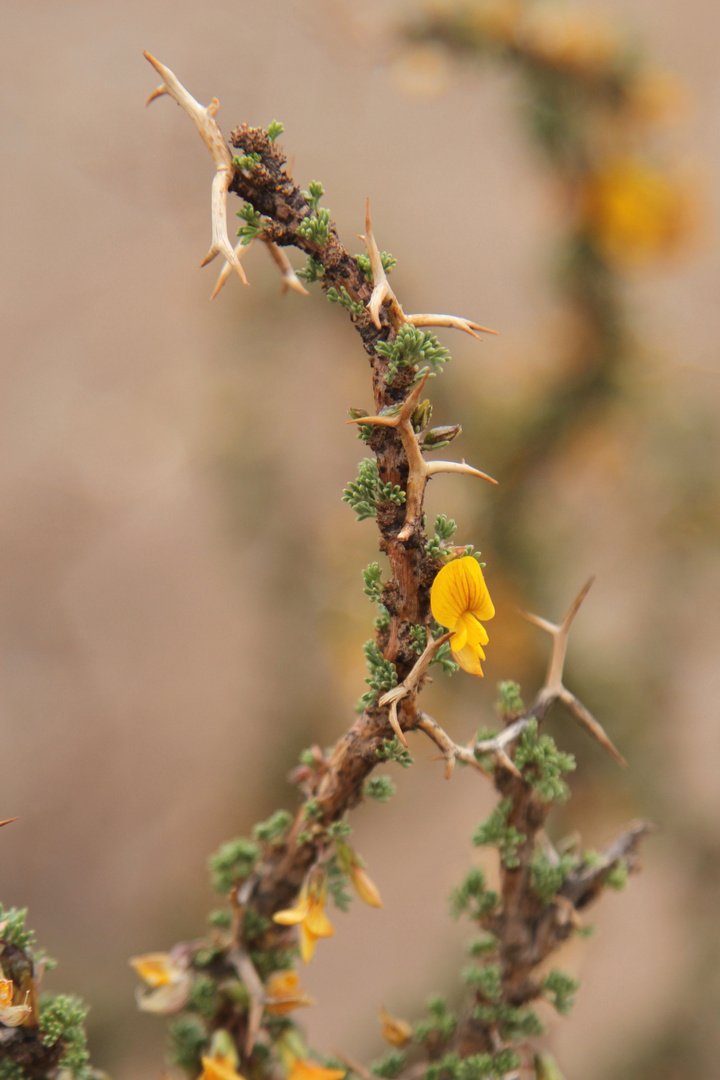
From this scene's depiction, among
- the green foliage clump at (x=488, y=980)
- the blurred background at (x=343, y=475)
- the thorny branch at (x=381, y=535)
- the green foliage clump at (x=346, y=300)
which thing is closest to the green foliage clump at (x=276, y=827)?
the thorny branch at (x=381, y=535)

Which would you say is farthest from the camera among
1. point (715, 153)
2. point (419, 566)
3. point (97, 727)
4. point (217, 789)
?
point (715, 153)

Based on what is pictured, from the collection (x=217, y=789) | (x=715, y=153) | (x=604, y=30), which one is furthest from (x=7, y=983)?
(x=715, y=153)

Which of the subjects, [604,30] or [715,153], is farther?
[715,153]

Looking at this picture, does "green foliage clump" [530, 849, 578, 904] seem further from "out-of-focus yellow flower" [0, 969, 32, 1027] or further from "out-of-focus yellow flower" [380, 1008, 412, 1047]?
"out-of-focus yellow flower" [0, 969, 32, 1027]

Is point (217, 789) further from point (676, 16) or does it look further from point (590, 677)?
point (676, 16)

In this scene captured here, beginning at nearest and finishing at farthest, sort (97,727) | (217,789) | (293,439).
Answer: (293,439) < (217,789) < (97,727)

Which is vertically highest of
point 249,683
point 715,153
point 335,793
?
point 715,153

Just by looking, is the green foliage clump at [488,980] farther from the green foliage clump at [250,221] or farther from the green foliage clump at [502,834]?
the green foliage clump at [250,221]
